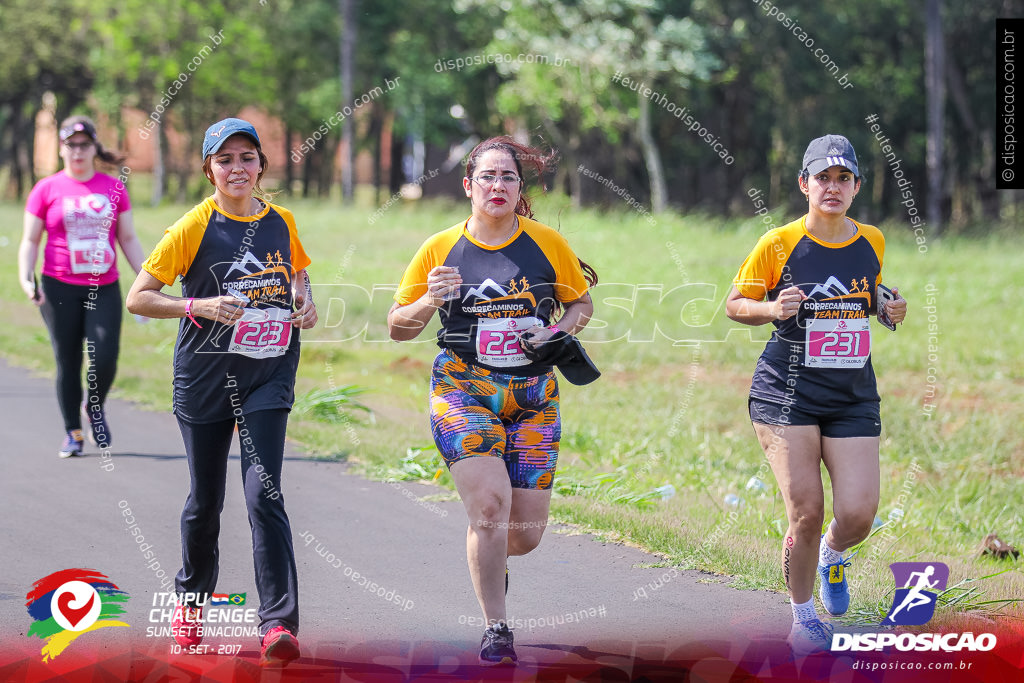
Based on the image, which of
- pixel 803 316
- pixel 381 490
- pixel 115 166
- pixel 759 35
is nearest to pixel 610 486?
pixel 381 490

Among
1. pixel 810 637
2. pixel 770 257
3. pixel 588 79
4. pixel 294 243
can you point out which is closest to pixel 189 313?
pixel 294 243

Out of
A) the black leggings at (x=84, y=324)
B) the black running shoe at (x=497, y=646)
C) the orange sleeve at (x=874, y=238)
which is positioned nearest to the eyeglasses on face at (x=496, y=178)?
the orange sleeve at (x=874, y=238)

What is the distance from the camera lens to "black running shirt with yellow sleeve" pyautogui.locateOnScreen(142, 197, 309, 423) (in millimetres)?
4359

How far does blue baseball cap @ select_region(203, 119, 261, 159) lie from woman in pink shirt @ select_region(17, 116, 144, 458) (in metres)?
3.24

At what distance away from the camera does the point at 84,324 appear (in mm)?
7629

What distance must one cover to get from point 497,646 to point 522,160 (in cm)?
194

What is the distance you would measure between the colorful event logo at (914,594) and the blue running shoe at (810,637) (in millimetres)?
474

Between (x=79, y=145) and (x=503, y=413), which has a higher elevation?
(x=79, y=145)

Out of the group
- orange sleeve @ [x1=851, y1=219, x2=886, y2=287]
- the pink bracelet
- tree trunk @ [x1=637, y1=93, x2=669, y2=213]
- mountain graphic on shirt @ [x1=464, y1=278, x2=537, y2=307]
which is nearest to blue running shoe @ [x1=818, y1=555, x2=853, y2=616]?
orange sleeve @ [x1=851, y1=219, x2=886, y2=287]

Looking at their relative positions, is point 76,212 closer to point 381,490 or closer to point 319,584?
point 381,490

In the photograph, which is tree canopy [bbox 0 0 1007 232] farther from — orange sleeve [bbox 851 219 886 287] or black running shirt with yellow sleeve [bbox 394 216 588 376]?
black running shirt with yellow sleeve [bbox 394 216 588 376]

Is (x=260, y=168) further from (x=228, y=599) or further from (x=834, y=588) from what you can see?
(x=834, y=588)

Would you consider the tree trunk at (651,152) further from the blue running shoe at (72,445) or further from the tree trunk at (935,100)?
the blue running shoe at (72,445)

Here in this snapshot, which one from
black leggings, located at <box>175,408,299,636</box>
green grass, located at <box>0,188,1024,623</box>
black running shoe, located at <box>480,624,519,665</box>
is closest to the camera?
black leggings, located at <box>175,408,299,636</box>
